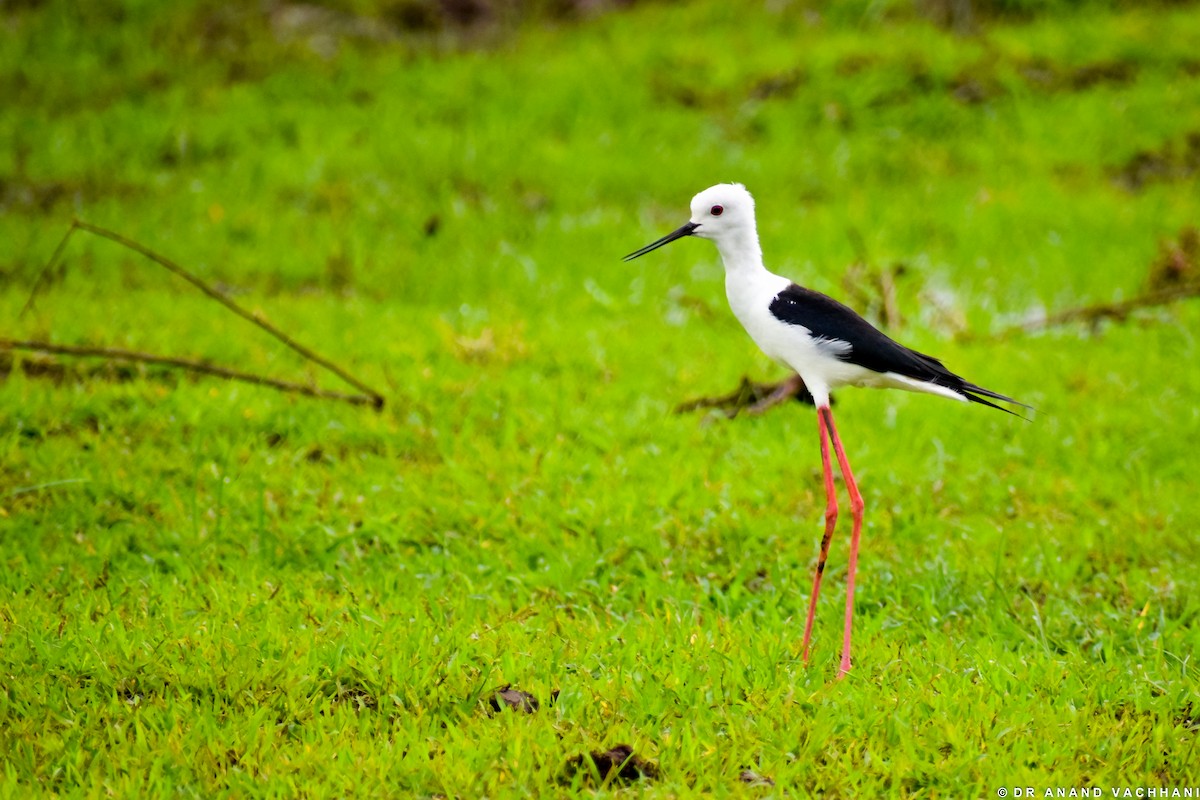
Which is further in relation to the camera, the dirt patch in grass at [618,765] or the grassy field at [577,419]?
the grassy field at [577,419]

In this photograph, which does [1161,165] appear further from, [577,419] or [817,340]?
[817,340]

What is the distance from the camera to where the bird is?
3.98 meters

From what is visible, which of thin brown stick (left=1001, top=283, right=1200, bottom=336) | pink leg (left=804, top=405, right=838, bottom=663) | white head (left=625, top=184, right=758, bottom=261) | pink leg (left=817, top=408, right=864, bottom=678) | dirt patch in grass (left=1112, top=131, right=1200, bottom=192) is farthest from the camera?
dirt patch in grass (left=1112, top=131, right=1200, bottom=192)

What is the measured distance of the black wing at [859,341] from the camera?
156 inches

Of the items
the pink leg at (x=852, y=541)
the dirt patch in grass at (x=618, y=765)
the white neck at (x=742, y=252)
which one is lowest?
the dirt patch in grass at (x=618, y=765)

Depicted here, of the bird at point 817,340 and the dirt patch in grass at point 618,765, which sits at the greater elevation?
the bird at point 817,340

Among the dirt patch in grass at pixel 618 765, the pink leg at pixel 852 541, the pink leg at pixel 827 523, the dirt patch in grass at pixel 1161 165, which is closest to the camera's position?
the dirt patch in grass at pixel 618 765

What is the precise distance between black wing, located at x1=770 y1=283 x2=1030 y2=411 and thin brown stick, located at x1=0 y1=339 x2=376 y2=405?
260cm

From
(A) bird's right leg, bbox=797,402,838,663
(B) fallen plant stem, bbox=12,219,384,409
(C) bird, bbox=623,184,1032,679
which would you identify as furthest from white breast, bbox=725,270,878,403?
(B) fallen plant stem, bbox=12,219,384,409

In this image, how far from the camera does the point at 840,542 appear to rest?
5.10 meters

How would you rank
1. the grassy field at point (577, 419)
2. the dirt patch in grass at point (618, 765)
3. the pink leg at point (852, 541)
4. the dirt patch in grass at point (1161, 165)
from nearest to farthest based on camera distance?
1. the dirt patch in grass at point (618, 765)
2. the grassy field at point (577, 419)
3. the pink leg at point (852, 541)
4. the dirt patch in grass at point (1161, 165)

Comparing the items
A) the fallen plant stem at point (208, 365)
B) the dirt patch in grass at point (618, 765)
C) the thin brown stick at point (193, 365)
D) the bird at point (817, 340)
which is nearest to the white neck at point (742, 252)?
the bird at point (817, 340)

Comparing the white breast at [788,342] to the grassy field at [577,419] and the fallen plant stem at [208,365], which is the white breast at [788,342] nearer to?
the grassy field at [577,419]

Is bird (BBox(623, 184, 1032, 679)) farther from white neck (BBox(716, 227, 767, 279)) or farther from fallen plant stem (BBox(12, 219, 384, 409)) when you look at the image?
fallen plant stem (BBox(12, 219, 384, 409))
